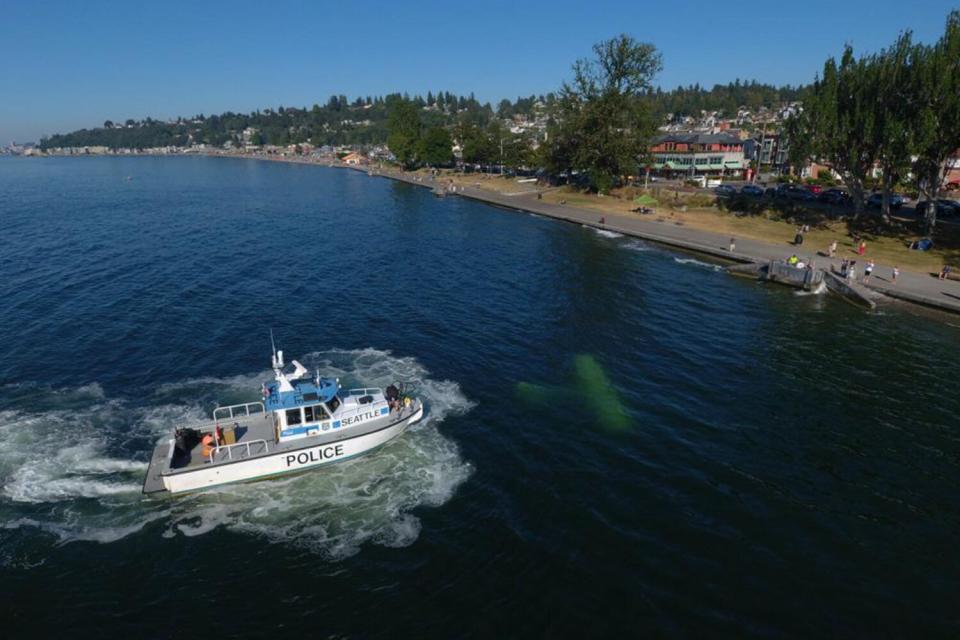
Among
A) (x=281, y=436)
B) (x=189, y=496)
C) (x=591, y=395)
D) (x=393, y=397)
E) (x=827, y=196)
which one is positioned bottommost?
(x=189, y=496)

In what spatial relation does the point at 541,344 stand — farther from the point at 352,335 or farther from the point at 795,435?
the point at 795,435

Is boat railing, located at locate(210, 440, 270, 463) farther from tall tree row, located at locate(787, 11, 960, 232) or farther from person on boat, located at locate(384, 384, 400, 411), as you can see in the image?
tall tree row, located at locate(787, 11, 960, 232)

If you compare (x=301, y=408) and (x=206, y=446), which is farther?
(x=301, y=408)

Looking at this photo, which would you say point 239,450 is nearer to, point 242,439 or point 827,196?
point 242,439

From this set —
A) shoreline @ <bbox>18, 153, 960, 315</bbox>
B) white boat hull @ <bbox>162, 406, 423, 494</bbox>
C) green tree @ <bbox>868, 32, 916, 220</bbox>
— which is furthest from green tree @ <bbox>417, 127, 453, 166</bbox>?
white boat hull @ <bbox>162, 406, 423, 494</bbox>

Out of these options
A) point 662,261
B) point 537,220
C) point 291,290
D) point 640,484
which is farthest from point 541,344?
point 537,220

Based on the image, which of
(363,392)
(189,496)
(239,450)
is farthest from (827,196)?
(189,496)
